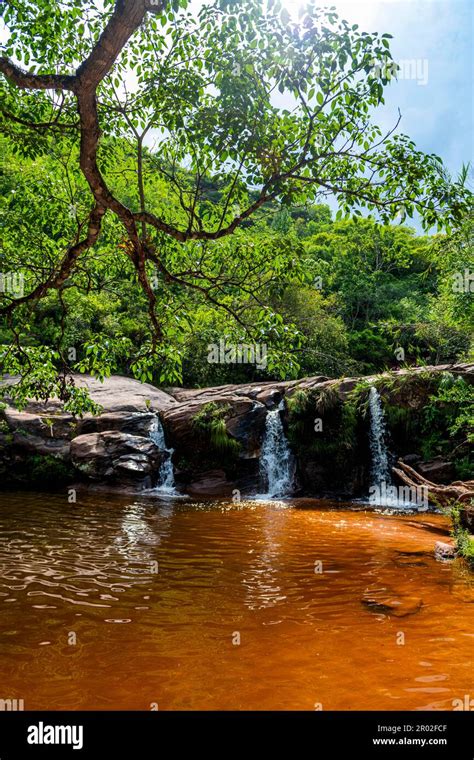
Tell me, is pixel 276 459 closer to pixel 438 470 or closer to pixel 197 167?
pixel 438 470

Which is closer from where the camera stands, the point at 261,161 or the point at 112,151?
the point at 261,161

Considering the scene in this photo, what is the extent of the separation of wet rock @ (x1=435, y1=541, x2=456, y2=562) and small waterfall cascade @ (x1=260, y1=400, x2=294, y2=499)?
8602mm

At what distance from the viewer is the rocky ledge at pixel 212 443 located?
1616 centimetres

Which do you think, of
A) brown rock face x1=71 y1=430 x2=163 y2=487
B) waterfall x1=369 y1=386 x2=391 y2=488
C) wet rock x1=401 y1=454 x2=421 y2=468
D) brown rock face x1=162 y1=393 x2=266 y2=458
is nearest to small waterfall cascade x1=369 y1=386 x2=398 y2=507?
waterfall x1=369 y1=386 x2=391 y2=488

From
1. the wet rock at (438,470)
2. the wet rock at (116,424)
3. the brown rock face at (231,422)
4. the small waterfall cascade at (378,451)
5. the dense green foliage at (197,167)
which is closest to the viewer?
the dense green foliage at (197,167)

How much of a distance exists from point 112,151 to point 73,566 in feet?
19.1

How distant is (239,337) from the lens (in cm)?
654

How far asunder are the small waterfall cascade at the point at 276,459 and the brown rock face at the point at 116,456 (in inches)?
138

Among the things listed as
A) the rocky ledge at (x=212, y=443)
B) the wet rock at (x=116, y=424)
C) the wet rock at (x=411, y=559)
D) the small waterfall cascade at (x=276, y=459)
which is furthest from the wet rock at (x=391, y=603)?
the wet rock at (x=116, y=424)

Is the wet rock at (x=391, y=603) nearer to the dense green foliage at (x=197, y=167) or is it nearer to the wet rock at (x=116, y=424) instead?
the dense green foliage at (x=197, y=167)
